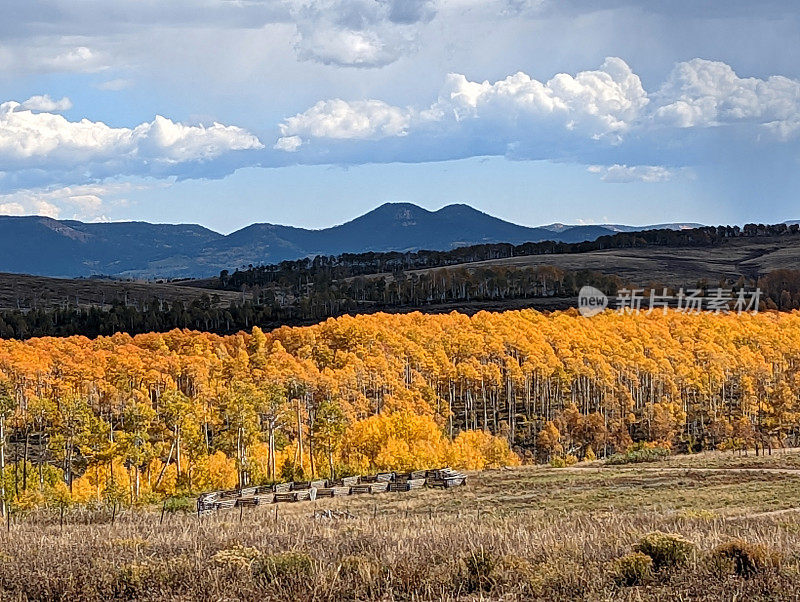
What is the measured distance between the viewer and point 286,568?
14.4 metres

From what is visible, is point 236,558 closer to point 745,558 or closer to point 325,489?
point 745,558

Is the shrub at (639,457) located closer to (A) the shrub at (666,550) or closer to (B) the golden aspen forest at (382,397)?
(B) the golden aspen forest at (382,397)

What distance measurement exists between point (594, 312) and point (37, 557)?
543ft

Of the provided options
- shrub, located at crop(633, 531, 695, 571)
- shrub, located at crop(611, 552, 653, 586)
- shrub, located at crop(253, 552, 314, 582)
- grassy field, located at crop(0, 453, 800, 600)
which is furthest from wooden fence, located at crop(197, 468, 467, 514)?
shrub, located at crop(611, 552, 653, 586)

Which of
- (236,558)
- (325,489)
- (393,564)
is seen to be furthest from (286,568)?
(325,489)

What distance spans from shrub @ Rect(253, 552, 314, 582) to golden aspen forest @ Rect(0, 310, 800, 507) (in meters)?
52.3

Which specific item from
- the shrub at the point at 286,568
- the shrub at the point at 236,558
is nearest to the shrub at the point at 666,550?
the shrub at the point at 286,568

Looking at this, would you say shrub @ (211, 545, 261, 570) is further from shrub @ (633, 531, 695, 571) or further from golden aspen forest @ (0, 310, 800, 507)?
golden aspen forest @ (0, 310, 800, 507)

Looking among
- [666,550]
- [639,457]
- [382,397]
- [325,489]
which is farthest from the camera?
[382,397]

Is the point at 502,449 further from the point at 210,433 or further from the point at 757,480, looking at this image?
the point at 757,480

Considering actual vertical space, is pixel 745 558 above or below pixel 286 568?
above

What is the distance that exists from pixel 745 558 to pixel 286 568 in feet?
23.1

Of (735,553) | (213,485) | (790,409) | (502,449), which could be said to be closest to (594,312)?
(790,409)

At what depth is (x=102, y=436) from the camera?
66250 mm
